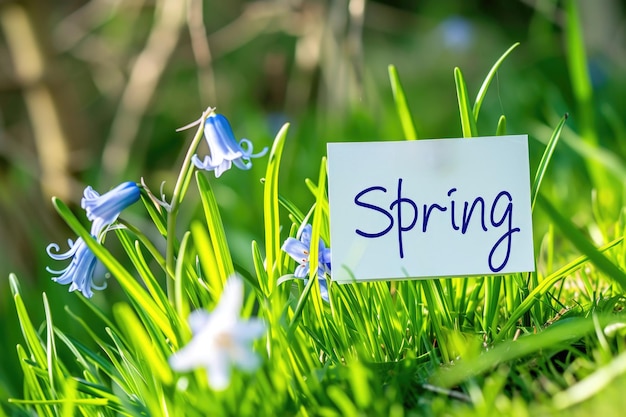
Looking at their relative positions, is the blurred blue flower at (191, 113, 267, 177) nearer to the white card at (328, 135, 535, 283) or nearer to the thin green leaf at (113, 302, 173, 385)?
the white card at (328, 135, 535, 283)

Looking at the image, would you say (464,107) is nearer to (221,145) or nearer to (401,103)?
(401,103)

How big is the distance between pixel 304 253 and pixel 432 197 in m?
0.14

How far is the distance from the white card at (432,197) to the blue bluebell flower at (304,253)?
0.10 ft

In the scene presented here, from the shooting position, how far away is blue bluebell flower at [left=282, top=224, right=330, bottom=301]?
67 cm

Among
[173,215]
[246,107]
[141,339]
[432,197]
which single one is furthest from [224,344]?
[246,107]

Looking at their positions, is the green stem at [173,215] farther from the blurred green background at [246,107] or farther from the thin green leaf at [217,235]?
the blurred green background at [246,107]

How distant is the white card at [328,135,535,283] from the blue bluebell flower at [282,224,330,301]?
0.03 m

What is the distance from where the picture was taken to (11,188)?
2.04 metres

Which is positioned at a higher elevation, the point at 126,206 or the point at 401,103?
the point at 401,103

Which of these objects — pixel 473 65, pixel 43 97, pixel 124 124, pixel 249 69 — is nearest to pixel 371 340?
pixel 43 97

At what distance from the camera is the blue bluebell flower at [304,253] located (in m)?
0.67

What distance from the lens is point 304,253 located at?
679 millimetres

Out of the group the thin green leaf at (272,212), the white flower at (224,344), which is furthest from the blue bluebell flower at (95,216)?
the white flower at (224,344)

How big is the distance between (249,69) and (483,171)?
326 cm
